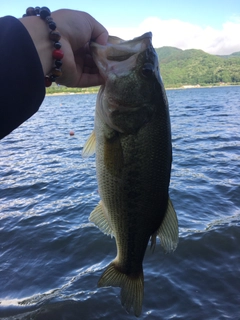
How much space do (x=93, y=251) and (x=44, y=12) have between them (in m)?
5.36

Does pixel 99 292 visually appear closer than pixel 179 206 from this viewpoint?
Yes

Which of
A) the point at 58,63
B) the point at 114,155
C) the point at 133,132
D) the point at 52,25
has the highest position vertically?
the point at 52,25

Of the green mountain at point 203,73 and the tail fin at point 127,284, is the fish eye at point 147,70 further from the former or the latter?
the green mountain at point 203,73

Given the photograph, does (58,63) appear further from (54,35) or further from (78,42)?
(78,42)

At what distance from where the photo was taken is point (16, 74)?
64.4 inches

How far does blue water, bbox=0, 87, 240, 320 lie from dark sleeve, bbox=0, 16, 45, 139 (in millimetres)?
4027

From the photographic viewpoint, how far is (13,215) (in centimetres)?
845

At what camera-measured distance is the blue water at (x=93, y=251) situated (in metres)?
Result: 4.86

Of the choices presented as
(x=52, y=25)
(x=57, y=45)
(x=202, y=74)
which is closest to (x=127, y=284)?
(x=57, y=45)

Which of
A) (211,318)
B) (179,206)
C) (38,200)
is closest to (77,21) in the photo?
(211,318)

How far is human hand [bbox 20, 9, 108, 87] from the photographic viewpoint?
6.65ft

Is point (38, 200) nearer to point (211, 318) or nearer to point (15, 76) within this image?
point (211, 318)

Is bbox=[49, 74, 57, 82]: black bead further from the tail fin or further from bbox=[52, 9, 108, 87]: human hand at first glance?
the tail fin

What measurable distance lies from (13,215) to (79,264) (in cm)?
327
